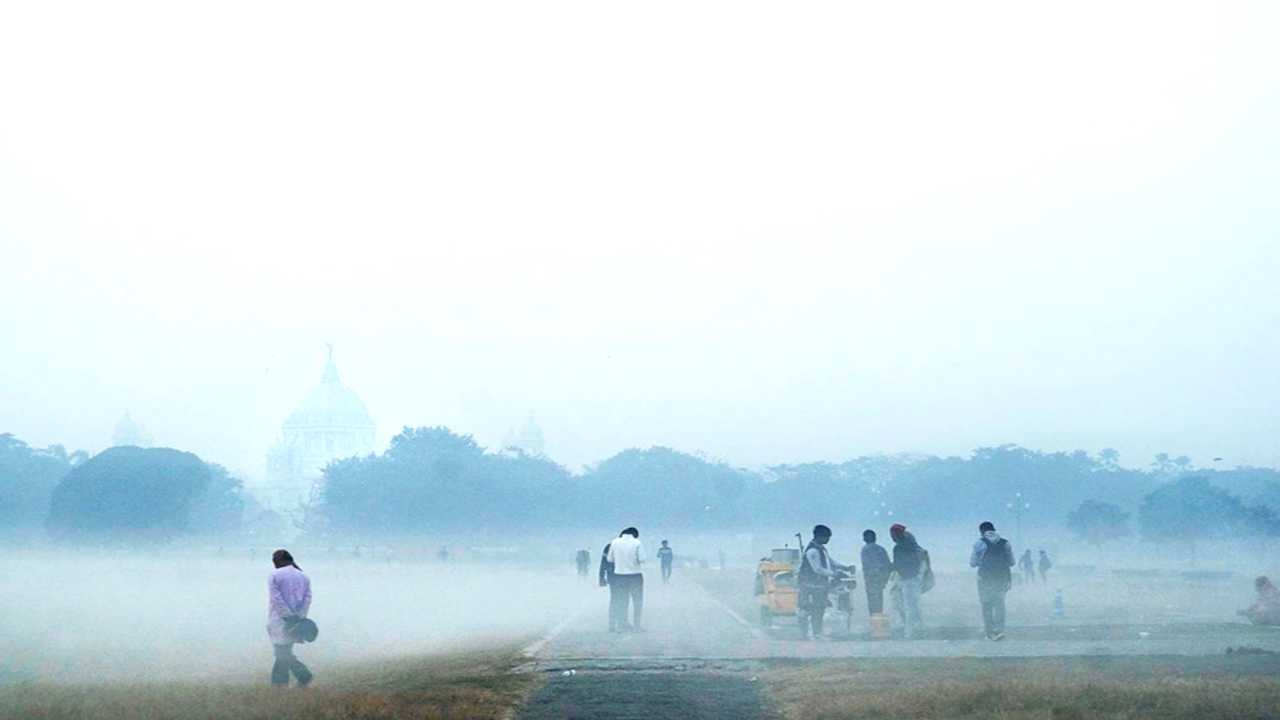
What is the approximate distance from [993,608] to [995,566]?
55 centimetres

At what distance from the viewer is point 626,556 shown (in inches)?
978

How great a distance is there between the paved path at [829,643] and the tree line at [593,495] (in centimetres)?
7336

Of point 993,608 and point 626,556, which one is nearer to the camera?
point 993,608

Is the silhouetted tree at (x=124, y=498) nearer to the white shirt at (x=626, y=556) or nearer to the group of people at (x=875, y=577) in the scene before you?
the white shirt at (x=626, y=556)

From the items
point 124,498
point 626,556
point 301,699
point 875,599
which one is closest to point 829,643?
point 875,599

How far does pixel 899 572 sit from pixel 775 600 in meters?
2.85

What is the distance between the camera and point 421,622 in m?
30.2

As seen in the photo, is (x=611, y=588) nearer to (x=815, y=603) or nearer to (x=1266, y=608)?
(x=815, y=603)

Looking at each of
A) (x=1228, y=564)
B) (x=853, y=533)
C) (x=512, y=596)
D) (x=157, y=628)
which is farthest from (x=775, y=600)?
(x=853, y=533)

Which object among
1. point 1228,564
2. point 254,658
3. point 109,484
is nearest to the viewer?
point 254,658

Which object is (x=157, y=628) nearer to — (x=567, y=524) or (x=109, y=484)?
(x=109, y=484)

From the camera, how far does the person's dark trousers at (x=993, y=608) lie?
2181 centimetres

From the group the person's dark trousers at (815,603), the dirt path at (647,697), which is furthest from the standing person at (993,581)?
the dirt path at (647,697)

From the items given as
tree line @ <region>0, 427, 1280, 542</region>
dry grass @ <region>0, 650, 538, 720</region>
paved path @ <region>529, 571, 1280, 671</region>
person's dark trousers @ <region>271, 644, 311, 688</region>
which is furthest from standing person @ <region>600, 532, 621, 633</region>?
tree line @ <region>0, 427, 1280, 542</region>
